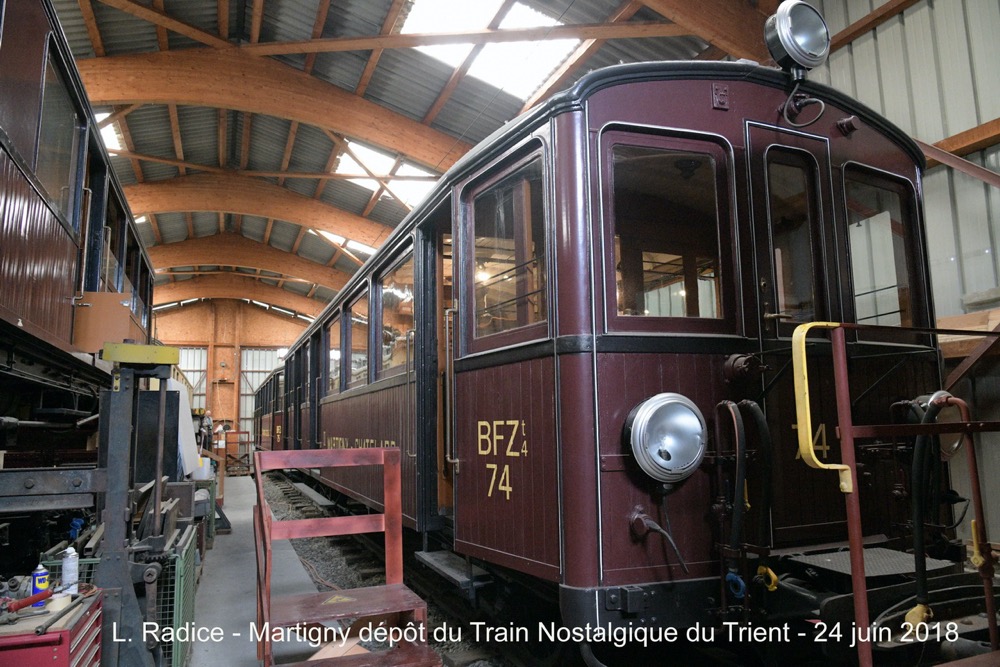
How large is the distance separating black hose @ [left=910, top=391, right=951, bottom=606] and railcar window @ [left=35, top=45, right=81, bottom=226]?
441 cm

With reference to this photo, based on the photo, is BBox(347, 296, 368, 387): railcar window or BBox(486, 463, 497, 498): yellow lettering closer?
BBox(486, 463, 497, 498): yellow lettering

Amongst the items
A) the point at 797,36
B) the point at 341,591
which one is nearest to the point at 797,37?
the point at 797,36

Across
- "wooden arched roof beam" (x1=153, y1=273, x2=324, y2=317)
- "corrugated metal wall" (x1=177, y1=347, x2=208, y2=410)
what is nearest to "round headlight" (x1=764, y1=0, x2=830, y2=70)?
"wooden arched roof beam" (x1=153, y1=273, x2=324, y2=317)

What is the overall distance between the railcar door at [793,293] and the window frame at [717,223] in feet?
0.39

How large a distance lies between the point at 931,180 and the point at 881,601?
16.3 ft

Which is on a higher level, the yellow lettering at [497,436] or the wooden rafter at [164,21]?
the wooden rafter at [164,21]

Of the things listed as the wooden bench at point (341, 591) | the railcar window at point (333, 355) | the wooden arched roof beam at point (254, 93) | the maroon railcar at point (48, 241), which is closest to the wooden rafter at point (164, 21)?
the wooden arched roof beam at point (254, 93)

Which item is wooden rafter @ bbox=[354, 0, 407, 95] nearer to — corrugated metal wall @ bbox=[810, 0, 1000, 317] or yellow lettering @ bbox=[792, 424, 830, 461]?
corrugated metal wall @ bbox=[810, 0, 1000, 317]

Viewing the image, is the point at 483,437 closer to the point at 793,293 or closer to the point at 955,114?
the point at 793,293

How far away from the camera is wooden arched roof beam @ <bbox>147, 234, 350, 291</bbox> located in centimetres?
1984

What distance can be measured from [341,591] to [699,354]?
2107 mm

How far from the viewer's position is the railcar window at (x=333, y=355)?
8.13 m

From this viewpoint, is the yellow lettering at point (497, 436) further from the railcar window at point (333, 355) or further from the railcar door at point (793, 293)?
the railcar window at point (333, 355)

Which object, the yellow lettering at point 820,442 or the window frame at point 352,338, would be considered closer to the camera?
the yellow lettering at point 820,442
